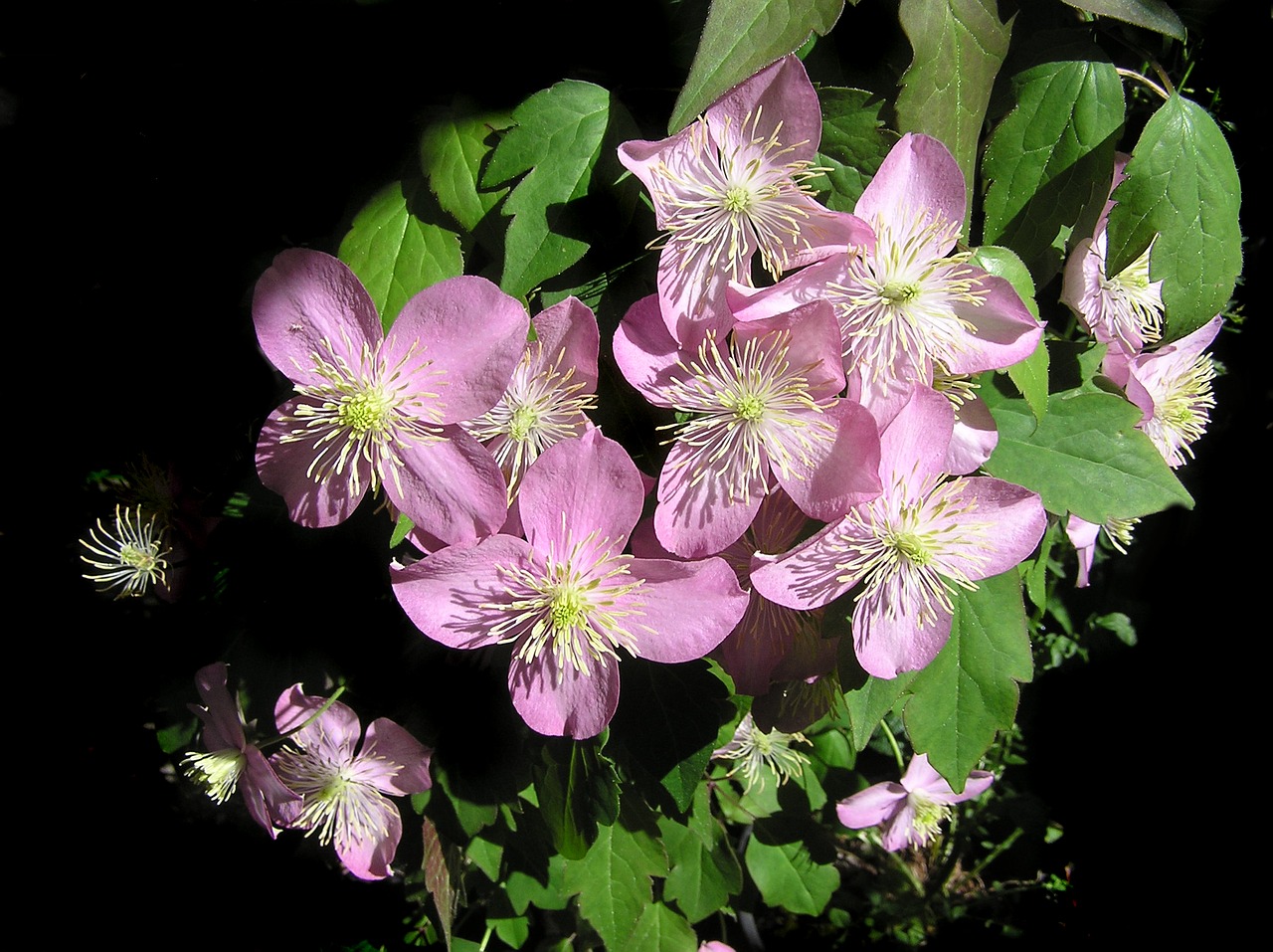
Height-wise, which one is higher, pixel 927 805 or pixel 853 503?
pixel 853 503

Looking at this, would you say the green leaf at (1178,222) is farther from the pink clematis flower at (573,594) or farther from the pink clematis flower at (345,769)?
the pink clematis flower at (345,769)

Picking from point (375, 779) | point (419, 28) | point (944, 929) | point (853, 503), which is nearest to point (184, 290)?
point (419, 28)

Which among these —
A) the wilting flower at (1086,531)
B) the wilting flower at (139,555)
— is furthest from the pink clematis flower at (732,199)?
the wilting flower at (139,555)

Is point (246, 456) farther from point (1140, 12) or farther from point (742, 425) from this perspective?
point (1140, 12)

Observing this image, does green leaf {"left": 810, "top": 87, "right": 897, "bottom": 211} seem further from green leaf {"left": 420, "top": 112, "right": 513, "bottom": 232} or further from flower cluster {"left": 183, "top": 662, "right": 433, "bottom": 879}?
flower cluster {"left": 183, "top": 662, "right": 433, "bottom": 879}

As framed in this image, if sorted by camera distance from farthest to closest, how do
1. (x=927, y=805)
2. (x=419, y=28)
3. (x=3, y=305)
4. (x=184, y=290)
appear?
(x=927, y=805), (x=3, y=305), (x=184, y=290), (x=419, y=28)

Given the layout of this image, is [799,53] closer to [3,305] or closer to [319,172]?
[319,172]
